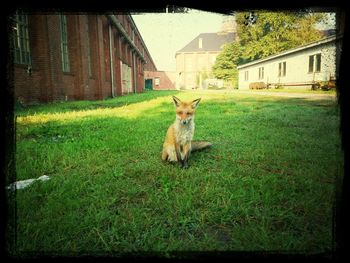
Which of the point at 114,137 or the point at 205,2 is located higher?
the point at 205,2

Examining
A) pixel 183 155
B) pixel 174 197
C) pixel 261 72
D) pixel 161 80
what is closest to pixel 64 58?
pixel 183 155

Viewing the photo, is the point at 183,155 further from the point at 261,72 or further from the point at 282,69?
the point at 261,72

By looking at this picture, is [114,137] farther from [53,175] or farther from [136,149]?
[53,175]

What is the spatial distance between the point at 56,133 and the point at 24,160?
1847 millimetres

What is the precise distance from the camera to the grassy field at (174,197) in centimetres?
162

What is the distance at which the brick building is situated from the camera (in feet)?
30.9

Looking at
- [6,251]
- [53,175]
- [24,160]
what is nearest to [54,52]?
[24,160]

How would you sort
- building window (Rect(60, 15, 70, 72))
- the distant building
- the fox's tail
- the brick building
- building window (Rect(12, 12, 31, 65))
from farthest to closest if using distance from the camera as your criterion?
1. the distant building
2. building window (Rect(60, 15, 70, 72))
3. the brick building
4. building window (Rect(12, 12, 31, 65))
5. the fox's tail

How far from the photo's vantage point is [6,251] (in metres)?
1.10

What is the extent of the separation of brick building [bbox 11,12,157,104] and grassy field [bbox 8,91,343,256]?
341cm

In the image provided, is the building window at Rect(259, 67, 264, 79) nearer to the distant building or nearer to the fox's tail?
the fox's tail

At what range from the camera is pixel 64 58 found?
12672mm

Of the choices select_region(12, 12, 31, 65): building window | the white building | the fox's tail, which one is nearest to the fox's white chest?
the fox's tail

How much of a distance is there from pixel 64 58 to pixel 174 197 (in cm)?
1280
